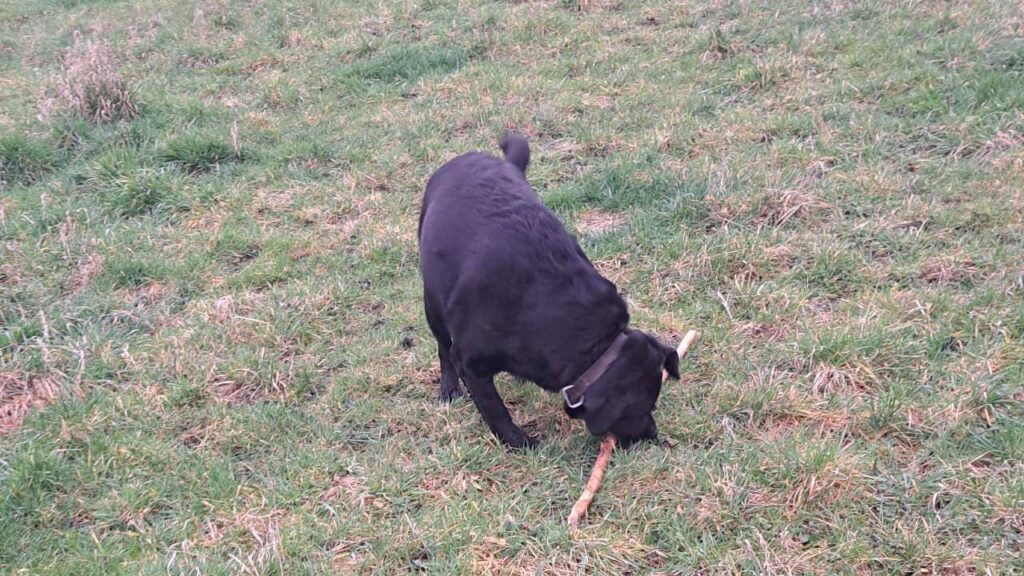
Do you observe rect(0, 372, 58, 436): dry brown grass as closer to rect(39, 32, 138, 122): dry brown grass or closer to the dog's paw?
the dog's paw

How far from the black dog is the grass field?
286 mm

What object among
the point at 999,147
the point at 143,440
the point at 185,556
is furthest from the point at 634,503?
the point at 999,147

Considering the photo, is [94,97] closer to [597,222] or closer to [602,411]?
[597,222]

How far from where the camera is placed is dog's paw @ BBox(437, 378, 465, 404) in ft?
12.4

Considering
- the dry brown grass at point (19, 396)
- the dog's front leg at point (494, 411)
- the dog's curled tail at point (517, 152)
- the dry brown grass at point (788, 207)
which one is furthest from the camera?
the dry brown grass at point (788, 207)

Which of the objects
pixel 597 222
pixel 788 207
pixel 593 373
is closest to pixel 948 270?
pixel 788 207

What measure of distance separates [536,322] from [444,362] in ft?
2.94

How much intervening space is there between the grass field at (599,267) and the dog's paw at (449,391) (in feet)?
0.37

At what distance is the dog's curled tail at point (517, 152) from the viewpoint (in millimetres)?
4152

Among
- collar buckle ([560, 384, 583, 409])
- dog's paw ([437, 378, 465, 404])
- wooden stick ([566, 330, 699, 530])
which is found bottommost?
dog's paw ([437, 378, 465, 404])

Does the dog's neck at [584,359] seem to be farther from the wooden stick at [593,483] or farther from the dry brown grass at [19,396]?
the dry brown grass at [19,396]

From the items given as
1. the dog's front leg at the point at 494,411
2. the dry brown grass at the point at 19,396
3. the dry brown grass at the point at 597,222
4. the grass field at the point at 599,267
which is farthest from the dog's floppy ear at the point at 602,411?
the dry brown grass at the point at 19,396

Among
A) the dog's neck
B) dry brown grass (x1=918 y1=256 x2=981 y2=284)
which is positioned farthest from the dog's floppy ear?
dry brown grass (x1=918 y1=256 x2=981 y2=284)

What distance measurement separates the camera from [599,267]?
459 centimetres
